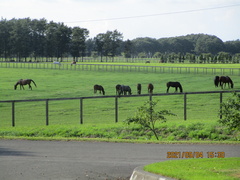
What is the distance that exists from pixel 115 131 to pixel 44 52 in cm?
13628

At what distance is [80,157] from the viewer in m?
12.9

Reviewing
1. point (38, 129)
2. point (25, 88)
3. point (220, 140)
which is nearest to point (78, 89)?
point (25, 88)

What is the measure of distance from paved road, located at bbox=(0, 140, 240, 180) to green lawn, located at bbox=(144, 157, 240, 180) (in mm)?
1005

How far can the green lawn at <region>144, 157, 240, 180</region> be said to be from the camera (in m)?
8.59

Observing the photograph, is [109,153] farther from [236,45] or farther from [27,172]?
[236,45]

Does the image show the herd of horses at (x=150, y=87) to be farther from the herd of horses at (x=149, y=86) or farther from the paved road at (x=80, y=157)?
the paved road at (x=80, y=157)

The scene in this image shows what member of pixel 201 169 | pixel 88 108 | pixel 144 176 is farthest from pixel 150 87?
pixel 144 176

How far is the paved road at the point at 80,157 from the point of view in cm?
1053

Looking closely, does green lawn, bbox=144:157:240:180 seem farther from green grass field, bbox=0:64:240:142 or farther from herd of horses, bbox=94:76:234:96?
herd of horses, bbox=94:76:234:96

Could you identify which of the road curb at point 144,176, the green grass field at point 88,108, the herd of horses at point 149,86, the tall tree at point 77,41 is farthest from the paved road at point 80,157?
the tall tree at point 77,41

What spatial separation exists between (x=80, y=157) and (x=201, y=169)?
4.55m

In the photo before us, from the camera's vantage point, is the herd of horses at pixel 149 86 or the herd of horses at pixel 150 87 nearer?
the herd of horses at pixel 150 87

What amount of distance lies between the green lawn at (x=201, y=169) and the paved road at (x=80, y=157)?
39.6 inches

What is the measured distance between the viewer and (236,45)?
6604 inches
